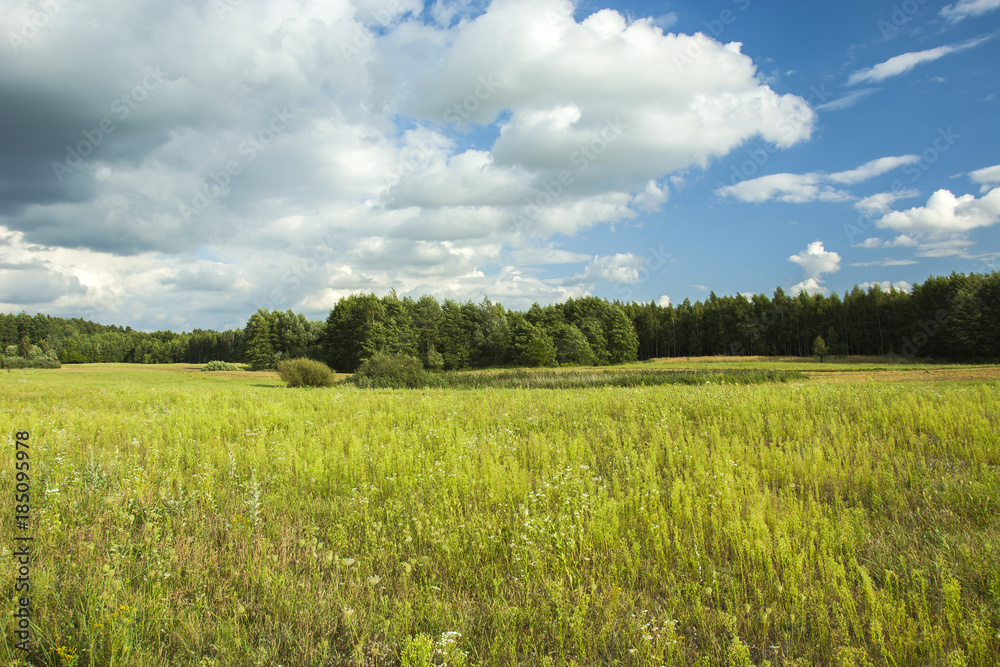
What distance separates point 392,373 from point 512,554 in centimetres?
3881

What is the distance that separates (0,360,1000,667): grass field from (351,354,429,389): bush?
3203cm

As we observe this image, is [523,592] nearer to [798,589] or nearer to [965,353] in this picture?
[798,589]

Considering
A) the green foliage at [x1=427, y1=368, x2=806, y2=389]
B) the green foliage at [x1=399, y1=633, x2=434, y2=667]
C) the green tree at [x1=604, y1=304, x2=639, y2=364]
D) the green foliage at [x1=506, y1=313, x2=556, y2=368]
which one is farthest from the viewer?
the green tree at [x1=604, y1=304, x2=639, y2=364]

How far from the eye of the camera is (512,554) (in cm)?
462

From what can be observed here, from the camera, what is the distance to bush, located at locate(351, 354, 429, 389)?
40719mm

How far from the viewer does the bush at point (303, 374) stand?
4088cm

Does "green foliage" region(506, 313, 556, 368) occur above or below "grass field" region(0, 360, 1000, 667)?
above

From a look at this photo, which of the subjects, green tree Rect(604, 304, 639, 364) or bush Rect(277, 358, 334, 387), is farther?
green tree Rect(604, 304, 639, 364)

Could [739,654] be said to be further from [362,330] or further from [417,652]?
[362,330]

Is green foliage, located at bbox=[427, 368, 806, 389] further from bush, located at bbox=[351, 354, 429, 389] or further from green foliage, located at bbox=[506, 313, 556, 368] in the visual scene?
green foliage, located at bbox=[506, 313, 556, 368]

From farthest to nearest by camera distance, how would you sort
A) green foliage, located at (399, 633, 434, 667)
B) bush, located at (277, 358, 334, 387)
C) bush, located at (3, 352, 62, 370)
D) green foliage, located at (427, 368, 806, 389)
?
bush, located at (3, 352, 62, 370)
bush, located at (277, 358, 334, 387)
green foliage, located at (427, 368, 806, 389)
green foliage, located at (399, 633, 434, 667)

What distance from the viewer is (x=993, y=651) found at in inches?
130

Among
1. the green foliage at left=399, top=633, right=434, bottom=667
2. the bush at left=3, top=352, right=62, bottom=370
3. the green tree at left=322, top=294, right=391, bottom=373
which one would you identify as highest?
the green tree at left=322, top=294, right=391, bottom=373

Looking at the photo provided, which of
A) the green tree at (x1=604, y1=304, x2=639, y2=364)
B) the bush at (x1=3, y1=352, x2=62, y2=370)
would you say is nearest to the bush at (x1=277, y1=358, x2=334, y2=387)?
the bush at (x1=3, y1=352, x2=62, y2=370)
